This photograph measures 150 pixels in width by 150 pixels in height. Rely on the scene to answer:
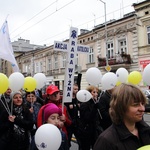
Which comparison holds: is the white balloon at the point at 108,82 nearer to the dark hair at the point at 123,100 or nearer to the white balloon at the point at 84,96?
the white balloon at the point at 84,96

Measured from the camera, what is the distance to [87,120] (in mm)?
4309

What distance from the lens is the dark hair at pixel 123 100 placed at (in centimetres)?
191

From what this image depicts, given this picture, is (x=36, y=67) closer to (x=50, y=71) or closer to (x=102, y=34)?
(x=50, y=71)

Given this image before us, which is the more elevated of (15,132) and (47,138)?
(47,138)

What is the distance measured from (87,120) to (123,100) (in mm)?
2482

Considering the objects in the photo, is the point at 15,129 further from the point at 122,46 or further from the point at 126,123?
the point at 122,46

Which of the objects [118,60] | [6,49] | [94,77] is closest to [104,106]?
[94,77]

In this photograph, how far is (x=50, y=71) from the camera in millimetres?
35688

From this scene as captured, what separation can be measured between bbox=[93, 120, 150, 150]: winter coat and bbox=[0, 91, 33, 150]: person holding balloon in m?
2.05

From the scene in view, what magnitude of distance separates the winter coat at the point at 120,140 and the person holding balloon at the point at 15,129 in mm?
2051

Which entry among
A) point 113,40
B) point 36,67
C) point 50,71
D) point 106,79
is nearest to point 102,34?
point 113,40

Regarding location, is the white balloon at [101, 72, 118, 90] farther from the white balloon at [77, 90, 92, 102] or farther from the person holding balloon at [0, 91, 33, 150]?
the person holding balloon at [0, 91, 33, 150]

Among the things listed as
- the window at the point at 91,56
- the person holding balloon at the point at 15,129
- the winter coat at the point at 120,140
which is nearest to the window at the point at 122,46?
the window at the point at 91,56

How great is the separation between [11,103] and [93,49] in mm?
23839
